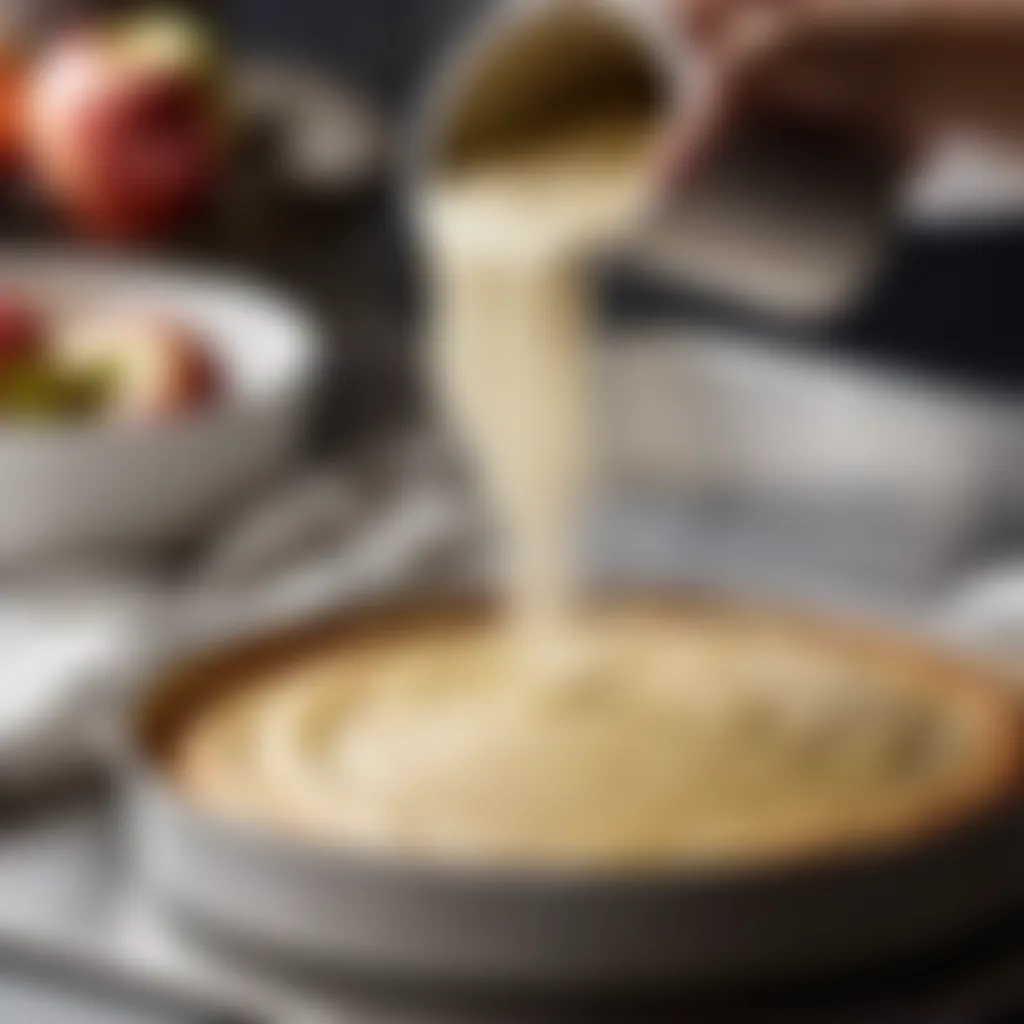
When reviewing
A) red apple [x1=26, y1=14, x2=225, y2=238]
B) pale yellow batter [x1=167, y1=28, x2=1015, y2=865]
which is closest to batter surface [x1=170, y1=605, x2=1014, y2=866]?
pale yellow batter [x1=167, y1=28, x2=1015, y2=865]

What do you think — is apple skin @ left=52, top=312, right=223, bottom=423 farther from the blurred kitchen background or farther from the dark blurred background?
the dark blurred background

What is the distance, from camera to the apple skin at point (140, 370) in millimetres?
952

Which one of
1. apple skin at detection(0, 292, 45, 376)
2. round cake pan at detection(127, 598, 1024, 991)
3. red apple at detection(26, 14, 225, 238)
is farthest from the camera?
red apple at detection(26, 14, 225, 238)

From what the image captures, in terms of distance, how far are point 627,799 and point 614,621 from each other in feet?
0.45

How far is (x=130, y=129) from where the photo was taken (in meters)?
1.13

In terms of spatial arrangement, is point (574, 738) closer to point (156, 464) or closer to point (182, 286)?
point (156, 464)

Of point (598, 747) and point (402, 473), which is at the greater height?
point (402, 473)

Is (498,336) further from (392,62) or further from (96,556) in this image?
(392,62)

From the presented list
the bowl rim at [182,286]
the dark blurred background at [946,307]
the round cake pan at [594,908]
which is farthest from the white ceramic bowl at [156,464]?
the dark blurred background at [946,307]

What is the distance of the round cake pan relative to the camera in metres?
0.59

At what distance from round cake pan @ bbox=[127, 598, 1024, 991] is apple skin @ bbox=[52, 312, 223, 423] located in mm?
331

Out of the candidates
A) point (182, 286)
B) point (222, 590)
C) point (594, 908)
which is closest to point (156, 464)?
point (222, 590)

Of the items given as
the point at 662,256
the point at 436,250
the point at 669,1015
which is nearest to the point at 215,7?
the point at 436,250

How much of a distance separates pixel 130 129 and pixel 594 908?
2.01ft
